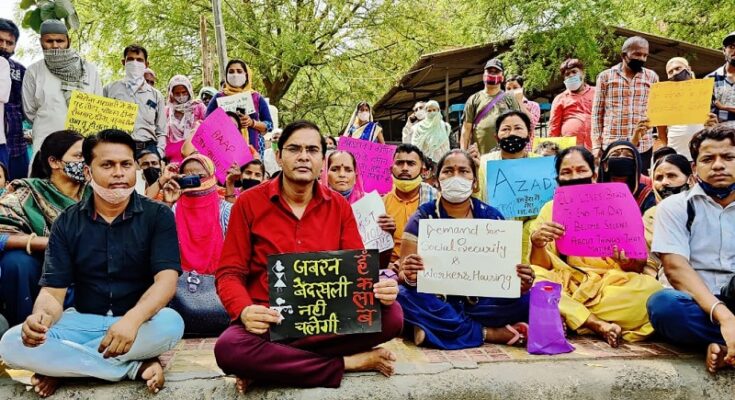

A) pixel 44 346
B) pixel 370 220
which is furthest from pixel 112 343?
pixel 370 220

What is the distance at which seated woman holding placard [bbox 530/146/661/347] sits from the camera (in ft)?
11.8

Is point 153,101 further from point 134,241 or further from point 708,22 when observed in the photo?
point 708,22

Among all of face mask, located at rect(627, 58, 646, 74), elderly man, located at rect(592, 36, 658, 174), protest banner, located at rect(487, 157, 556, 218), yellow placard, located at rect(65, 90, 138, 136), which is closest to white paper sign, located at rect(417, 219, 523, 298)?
protest banner, located at rect(487, 157, 556, 218)

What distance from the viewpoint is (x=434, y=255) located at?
3.38 metres

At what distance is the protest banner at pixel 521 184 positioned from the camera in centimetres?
426

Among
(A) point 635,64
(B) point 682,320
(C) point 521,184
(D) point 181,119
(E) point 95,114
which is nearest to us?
(B) point 682,320

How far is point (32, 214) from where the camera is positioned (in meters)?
3.51

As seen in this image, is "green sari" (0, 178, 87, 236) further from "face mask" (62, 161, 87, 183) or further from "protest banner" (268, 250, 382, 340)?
"protest banner" (268, 250, 382, 340)

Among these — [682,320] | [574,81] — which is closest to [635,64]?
[574,81]

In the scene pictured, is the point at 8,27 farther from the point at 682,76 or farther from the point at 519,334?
the point at 682,76

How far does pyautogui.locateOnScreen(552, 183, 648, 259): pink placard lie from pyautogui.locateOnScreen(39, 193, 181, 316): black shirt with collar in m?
2.41

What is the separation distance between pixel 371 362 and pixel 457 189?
1238 millimetres

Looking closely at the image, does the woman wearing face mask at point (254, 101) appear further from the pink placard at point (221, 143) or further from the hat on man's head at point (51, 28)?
the hat on man's head at point (51, 28)

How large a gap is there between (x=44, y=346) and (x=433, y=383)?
6.35ft
